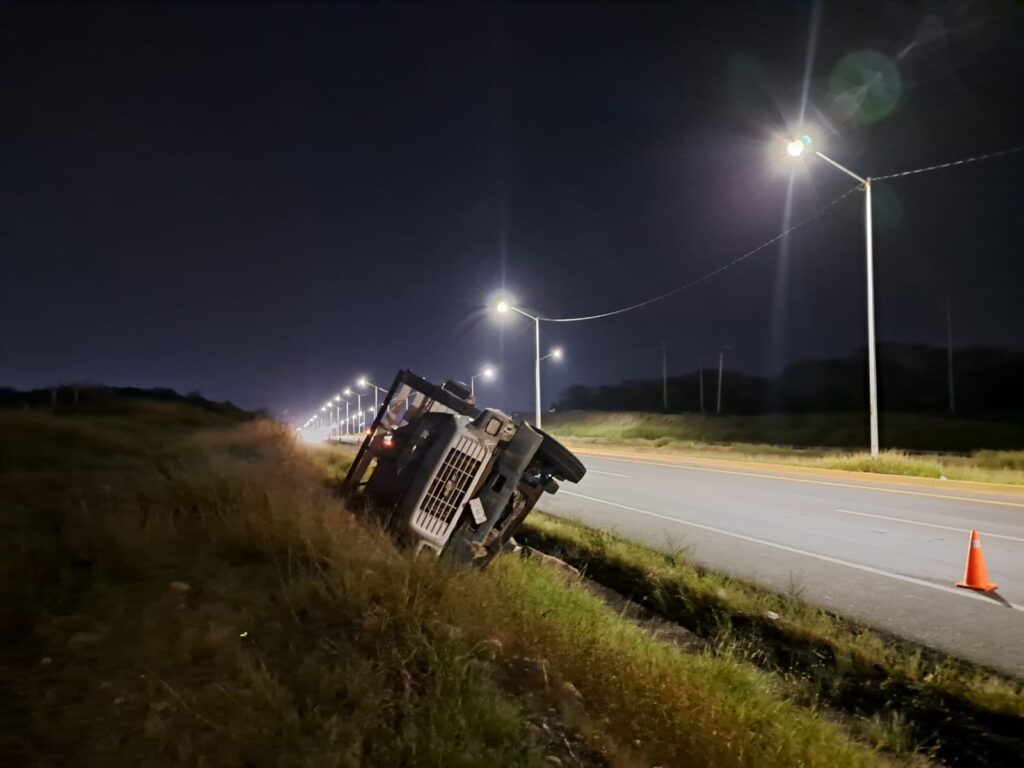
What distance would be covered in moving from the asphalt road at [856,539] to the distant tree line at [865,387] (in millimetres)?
45132

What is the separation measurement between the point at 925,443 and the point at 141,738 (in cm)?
4851

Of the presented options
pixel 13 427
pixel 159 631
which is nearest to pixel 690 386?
pixel 13 427

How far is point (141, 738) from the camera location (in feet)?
8.85

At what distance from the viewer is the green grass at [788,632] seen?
4883mm

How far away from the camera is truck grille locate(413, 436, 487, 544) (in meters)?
5.88

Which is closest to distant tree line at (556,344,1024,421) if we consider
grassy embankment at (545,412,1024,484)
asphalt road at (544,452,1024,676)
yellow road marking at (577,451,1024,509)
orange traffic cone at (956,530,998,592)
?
grassy embankment at (545,412,1024,484)

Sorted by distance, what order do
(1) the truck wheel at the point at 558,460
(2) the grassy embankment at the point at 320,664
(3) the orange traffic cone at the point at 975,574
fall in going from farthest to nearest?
(3) the orange traffic cone at the point at 975,574 < (1) the truck wheel at the point at 558,460 < (2) the grassy embankment at the point at 320,664

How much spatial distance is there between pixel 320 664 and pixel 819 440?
51.8m

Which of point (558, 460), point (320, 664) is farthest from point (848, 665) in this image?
point (320, 664)

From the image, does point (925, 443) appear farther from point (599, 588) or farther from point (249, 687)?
point (249, 687)

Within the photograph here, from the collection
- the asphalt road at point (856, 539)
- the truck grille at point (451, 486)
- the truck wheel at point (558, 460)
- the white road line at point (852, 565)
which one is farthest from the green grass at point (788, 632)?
the truck grille at point (451, 486)

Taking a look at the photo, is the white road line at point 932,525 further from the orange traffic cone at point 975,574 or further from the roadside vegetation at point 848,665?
the roadside vegetation at point 848,665

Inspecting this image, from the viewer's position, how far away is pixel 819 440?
49719 mm

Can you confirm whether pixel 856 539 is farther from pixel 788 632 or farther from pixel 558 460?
pixel 558 460
